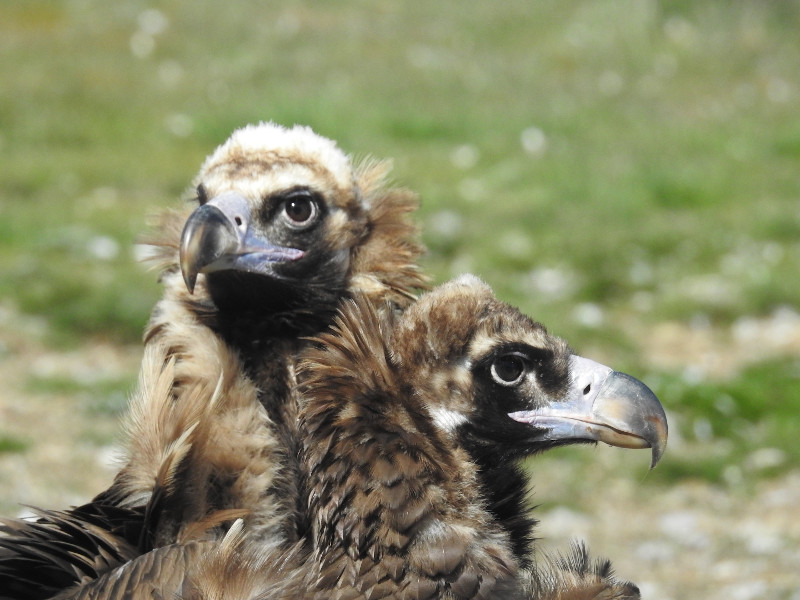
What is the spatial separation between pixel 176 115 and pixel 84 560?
28.3 feet

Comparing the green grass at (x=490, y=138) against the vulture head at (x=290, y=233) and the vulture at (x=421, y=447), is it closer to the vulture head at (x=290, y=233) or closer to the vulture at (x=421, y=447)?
the vulture head at (x=290, y=233)

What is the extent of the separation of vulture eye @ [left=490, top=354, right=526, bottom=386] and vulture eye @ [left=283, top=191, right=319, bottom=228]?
2.68 feet

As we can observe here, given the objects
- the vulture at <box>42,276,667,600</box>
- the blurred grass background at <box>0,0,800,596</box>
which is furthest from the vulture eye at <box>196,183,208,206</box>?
the vulture at <box>42,276,667,600</box>

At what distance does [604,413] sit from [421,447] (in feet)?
1.25

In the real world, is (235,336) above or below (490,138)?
below

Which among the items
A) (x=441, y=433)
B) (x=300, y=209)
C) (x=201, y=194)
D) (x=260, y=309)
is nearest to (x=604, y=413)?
(x=441, y=433)

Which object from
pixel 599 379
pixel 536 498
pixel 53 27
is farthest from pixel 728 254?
pixel 53 27

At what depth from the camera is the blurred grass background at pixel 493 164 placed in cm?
624

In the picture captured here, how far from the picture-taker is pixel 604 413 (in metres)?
2.40

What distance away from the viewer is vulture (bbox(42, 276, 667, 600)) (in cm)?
223

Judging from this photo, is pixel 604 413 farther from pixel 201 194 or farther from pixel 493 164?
pixel 493 164

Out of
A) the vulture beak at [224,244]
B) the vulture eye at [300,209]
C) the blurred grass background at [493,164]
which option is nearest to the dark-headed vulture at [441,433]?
the vulture beak at [224,244]

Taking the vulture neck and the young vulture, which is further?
the vulture neck

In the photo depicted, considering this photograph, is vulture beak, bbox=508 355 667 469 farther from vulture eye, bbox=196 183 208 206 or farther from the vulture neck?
vulture eye, bbox=196 183 208 206
